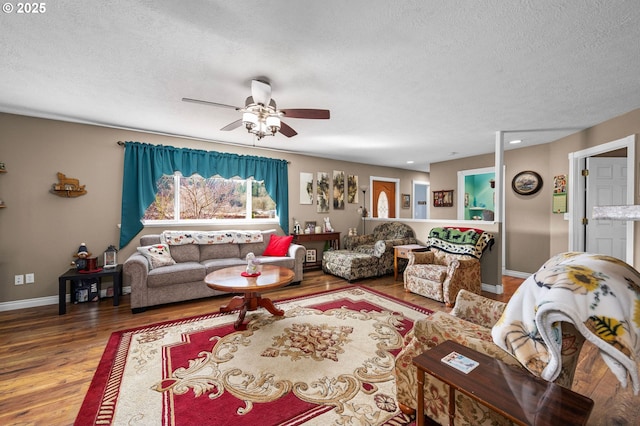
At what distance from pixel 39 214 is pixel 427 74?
4.86 metres

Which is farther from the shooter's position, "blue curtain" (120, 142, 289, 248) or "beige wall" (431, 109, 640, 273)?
"beige wall" (431, 109, 640, 273)

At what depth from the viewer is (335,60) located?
7.06 ft

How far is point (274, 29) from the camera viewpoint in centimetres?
178

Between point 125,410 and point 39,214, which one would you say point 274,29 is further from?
point 39,214

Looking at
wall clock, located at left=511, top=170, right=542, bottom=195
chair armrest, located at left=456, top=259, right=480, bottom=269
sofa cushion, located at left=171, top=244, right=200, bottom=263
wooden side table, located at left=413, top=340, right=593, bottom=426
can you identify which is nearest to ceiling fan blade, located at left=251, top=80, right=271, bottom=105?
wooden side table, located at left=413, top=340, right=593, bottom=426

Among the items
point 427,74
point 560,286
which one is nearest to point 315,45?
point 427,74

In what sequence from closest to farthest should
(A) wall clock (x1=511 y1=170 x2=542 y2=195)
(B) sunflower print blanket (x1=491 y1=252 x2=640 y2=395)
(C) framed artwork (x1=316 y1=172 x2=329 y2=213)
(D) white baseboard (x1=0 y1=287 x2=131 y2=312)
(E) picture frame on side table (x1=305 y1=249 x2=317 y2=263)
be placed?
(B) sunflower print blanket (x1=491 y1=252 x2=640 y2=395)
(D) white baseboard (x1=0 y1=287 x2=131 y2=312)
(A) wall clock (x1=511 y1=170 x2=542 y2=195)
(E) picture frame on side table (x1=305 y1=249 x2=317 y2=263)
(C) framed artwork (x1=316 y1=172 x2=329 y2=213)

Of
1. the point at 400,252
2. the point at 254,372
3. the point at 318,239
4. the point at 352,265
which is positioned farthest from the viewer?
the point at 318,239

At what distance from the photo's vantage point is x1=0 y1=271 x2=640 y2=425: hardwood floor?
5.49 feet

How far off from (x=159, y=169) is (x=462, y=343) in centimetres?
446

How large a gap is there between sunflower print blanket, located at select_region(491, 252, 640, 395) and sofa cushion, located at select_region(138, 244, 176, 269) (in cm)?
377

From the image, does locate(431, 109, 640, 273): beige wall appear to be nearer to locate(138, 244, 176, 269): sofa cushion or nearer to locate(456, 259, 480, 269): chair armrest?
locate(456, 259, 480, 269): chair armrest

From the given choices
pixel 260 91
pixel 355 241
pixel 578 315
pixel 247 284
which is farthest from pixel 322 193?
pixel 578 315

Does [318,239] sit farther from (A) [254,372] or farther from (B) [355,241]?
(A) [254,372]
